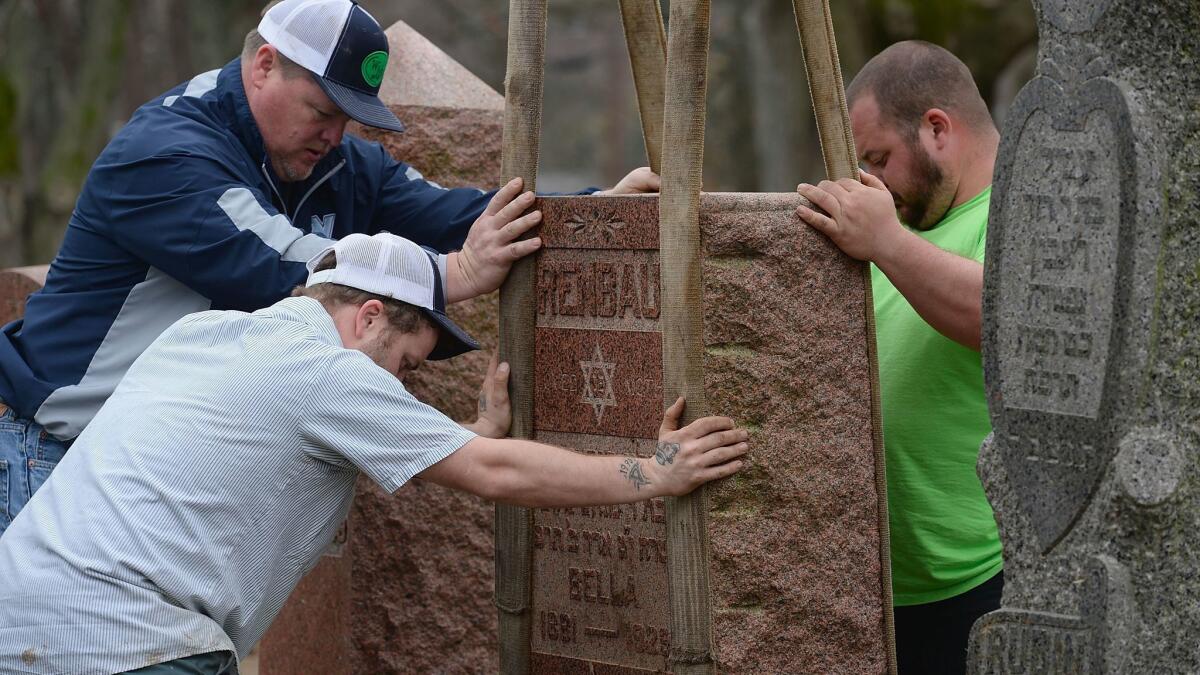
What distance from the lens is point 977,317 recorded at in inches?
132

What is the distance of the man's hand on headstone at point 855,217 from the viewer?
3.24 metres

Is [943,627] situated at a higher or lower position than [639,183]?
lower

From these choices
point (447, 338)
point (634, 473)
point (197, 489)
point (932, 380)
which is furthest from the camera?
point (932, 380)

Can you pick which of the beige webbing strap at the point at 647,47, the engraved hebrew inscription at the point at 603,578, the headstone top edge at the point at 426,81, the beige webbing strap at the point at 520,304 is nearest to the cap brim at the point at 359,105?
the beige webbing strap at the point at 520,304

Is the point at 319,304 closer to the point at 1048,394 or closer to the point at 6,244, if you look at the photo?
the point at 1048,394

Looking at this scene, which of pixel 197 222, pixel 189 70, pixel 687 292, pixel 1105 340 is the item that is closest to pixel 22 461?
pixel 197 222

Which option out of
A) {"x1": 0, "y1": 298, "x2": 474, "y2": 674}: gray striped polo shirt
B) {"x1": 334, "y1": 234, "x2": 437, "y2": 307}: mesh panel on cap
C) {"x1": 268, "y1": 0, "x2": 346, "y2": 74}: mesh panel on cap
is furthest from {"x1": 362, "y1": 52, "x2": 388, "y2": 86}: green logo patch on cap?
{"x1": 0, "y1": 298, "x2": 474, "y2": 674}: gray striped polo shirt

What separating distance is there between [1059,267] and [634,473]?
940mm

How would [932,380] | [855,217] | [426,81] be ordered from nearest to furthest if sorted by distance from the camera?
[855,217], [932,380], [426,81]

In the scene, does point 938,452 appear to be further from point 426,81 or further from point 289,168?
point 426,81

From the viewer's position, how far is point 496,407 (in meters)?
3.58

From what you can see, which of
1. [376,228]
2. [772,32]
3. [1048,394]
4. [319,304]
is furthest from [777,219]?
[772,32]

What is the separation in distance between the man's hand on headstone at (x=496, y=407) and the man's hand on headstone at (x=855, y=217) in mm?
818

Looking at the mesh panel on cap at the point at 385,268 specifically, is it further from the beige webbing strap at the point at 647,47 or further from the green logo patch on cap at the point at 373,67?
the beige webbing strap at the point at 647,47
